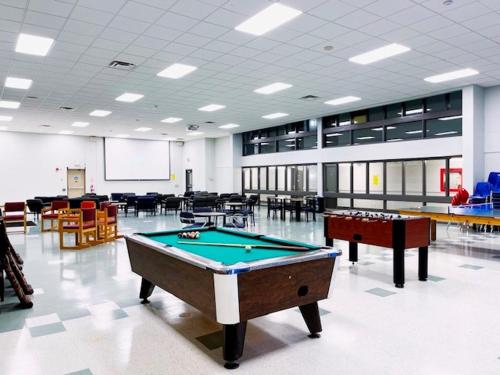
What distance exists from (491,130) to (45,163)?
56.0 feet

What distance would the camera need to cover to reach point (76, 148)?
17.2 m

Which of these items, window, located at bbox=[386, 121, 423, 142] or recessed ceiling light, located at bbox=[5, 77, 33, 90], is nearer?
recessed ceiling light, located at bbox=[5, 77, 33, 90]

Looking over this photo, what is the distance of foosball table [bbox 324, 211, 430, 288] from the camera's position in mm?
4395

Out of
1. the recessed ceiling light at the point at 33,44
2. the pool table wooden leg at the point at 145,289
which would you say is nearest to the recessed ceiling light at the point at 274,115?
the recessed ceiling light at the point at 33,44

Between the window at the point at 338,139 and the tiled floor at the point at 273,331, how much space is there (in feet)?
26.5

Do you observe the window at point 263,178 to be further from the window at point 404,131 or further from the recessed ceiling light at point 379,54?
the recessed ceiling light at point 379,54

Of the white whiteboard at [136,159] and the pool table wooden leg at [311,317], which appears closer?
the pool table wooden leg at [311,317]

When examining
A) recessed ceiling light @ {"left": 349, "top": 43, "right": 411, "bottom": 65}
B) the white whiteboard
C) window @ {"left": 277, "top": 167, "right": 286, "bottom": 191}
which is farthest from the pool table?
the white whiteboard

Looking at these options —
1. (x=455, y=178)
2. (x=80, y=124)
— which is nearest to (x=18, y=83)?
(x=80, y=124)

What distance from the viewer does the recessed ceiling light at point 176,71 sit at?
23.9 ft

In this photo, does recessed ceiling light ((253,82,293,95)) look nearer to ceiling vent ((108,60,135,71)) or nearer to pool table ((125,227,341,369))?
ceiling vent ((108,60,135,71))

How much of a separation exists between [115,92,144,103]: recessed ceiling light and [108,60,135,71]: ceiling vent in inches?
84.9

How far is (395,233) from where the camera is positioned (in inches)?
175

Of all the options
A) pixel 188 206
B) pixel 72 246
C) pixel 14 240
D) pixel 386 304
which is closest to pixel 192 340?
pixel 386 304
